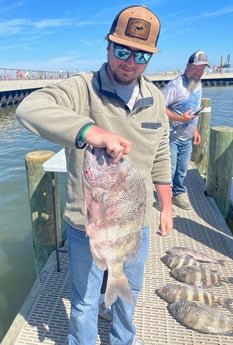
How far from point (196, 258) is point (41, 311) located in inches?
82.4

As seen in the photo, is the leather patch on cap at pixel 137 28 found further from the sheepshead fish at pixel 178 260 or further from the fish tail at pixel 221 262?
the fish tail at pixel 221 262

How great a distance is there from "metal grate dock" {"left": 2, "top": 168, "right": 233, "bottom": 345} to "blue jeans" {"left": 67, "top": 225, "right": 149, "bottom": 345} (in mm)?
568

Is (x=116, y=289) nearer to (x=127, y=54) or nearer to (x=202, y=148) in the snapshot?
(x=127, y=54)

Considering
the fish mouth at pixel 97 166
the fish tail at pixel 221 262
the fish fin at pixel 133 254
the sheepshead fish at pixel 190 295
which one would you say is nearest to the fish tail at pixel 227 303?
the sheepshead fish at pixel 190 295

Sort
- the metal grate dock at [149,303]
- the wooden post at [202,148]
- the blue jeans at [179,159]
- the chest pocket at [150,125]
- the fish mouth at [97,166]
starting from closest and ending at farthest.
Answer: the fish mouth at [97,166] → the chest pocket at [150,125] → the metal grate dock at [149,303] → the blue jeans at [179,159] → the wooden post at [202,148]

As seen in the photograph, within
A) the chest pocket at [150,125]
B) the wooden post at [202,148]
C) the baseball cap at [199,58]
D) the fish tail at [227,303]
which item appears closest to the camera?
the chest pocket at [150,125]

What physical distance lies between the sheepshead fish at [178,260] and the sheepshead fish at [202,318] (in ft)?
2.57

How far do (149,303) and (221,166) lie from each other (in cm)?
356

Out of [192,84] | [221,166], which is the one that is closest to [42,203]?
[192,84]

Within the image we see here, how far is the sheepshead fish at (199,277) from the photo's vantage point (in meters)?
3.77

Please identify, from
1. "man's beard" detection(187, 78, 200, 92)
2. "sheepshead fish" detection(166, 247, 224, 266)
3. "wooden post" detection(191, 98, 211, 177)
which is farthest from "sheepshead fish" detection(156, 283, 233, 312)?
"wooden post" detection(191, 98, 211, 177)

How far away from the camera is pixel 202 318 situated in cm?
310

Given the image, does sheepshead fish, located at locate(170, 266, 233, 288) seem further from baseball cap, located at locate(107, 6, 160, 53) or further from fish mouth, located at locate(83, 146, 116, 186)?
baseball cap, located at locate(107, 6, 160, 53)

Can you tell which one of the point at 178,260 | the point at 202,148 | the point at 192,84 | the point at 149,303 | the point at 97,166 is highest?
the point at 192,84
